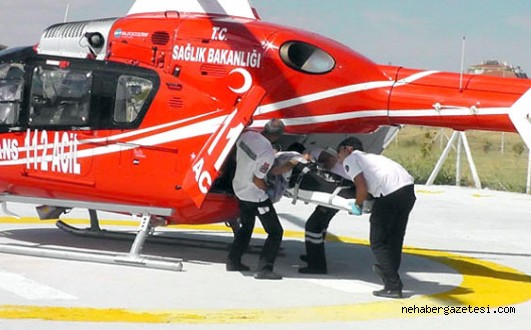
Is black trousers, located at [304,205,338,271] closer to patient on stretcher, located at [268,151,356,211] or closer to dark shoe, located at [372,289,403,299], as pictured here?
patient on stretcher, located at [268,151,356,211]

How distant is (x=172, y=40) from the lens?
10930 millimetres

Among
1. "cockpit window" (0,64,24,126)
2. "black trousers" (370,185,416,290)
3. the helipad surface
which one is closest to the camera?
the helipad surface

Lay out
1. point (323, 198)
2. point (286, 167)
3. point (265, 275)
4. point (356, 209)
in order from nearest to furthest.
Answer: point (356, 209) → point (286, 167) → point (265, 275) → point (323, 198)

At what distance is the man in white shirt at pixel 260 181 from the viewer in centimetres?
983

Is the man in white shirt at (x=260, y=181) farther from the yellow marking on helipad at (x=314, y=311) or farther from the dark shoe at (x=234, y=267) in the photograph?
the yellow marking on helipad at (x=314, y=311)

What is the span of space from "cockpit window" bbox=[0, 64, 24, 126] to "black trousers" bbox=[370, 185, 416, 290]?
15.3 ft

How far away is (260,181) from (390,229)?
157 centimetres

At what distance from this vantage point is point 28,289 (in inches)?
350

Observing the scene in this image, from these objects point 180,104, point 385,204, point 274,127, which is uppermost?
point 180,104

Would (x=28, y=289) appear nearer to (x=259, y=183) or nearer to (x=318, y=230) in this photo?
(x=259, y=183)

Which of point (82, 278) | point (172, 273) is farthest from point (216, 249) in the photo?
point (82, 278)

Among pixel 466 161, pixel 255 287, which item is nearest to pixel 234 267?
pixel 255 287

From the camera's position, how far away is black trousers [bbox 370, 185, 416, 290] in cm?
918

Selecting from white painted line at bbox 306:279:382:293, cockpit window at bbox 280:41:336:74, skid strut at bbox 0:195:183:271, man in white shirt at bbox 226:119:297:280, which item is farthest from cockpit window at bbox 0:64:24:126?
white painted line at bbox 306:279:382:293
